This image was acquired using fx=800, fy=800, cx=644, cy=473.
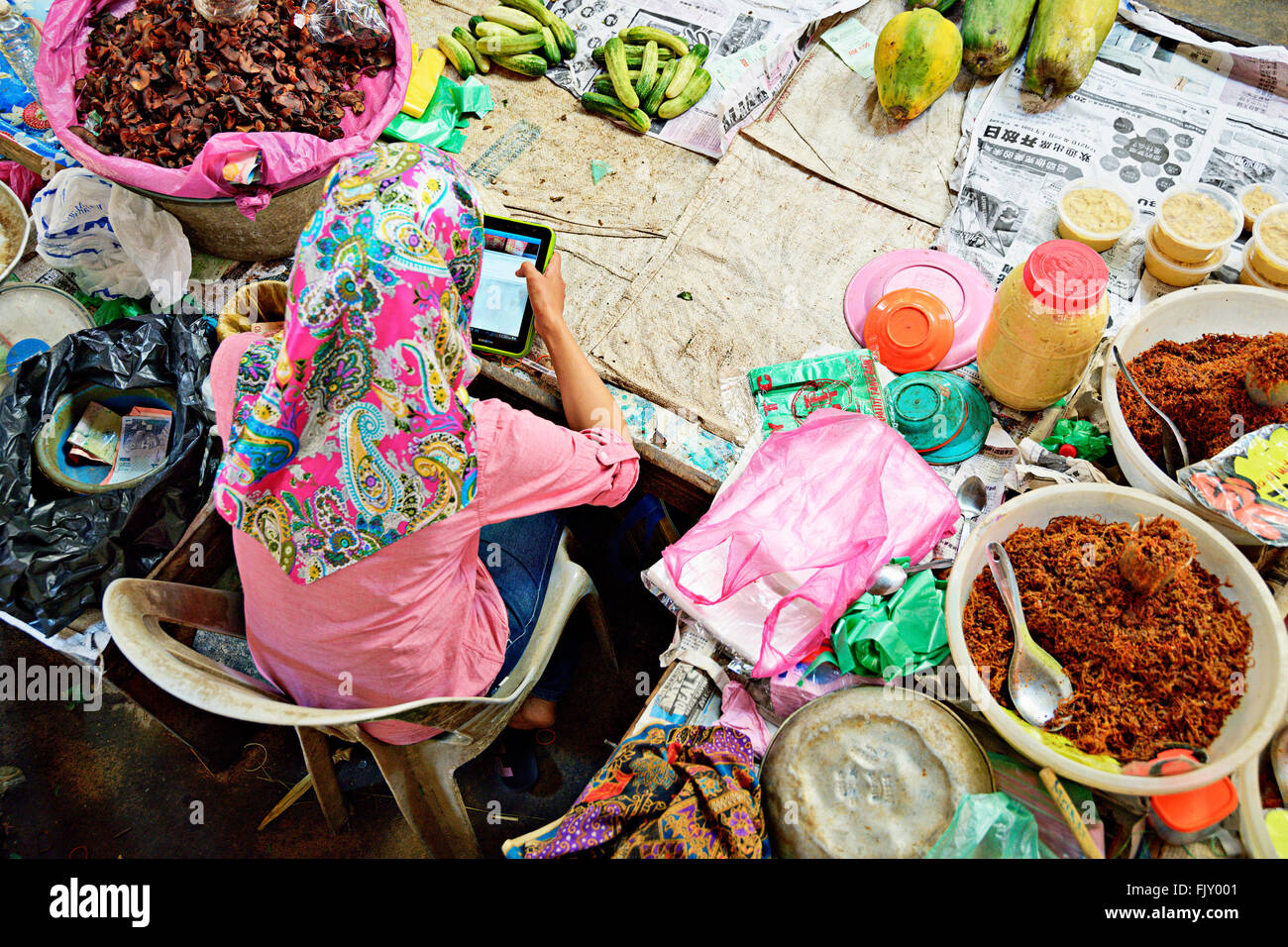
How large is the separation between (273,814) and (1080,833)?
1939 mm

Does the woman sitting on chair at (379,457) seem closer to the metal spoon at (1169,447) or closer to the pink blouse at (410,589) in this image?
the pink blouse at (410,589)

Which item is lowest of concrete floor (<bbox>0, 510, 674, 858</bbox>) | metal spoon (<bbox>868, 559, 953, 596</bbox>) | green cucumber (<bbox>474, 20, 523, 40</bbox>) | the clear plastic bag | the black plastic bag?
concrete floor (<bbox>0, 510, 674, 858</bbox>)

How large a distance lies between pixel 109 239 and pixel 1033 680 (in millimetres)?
2351

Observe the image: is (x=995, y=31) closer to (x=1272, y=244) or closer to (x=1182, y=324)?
(x=1272, y=244)

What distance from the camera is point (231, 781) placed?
2.23m

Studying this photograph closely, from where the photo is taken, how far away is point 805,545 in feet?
5.19

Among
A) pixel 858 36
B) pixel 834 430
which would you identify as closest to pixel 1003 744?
pixel 834 430

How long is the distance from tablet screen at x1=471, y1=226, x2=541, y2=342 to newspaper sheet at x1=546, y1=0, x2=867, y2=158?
794mm

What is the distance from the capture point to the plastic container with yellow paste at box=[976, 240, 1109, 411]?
1.58 m

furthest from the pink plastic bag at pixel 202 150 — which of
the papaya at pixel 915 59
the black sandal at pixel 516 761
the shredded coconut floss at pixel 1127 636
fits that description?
the shredded coconut floss at pixel 1127 636

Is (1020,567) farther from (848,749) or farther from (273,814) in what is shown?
(273,814)

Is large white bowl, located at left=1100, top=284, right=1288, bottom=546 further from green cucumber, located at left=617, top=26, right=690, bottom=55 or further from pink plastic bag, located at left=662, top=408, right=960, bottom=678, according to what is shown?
green cucumber, located at left=617, top=26, right=690, bottom=55

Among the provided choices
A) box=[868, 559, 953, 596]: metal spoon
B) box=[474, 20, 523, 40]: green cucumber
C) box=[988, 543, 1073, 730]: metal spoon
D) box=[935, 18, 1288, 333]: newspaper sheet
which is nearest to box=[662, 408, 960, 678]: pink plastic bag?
box=[868, 559, 953, 596]: metal spoon

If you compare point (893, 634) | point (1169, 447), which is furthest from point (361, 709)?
point (1169, 447)
